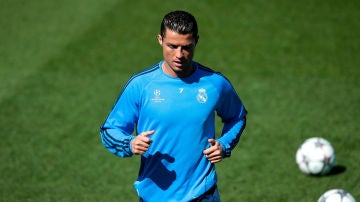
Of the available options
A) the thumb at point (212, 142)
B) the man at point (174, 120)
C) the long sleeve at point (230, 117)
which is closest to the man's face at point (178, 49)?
the man at point (174, 120)

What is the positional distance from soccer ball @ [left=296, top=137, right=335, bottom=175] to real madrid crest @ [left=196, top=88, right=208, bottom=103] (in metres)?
3.76

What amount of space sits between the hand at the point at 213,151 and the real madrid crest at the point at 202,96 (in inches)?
13.8

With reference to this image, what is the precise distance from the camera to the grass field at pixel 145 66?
8.44m

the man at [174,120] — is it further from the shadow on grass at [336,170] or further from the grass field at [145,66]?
the shadow on grass at [336,170]

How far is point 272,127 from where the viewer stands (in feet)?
32.2

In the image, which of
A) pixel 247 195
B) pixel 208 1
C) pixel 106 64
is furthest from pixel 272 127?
pixel 208 1

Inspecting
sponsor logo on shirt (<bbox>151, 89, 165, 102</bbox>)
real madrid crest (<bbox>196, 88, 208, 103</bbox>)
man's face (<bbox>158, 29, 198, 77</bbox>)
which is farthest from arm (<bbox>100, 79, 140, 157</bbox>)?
real madrid crest (<bbox>196, 88, 208, 103</bbox>)

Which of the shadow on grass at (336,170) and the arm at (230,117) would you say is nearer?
the arm at (230,117)

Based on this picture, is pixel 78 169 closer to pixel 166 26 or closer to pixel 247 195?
pixel 247 195

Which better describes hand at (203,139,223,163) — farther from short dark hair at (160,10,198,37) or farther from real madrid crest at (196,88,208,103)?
short dark hair at (160,10,198,37)

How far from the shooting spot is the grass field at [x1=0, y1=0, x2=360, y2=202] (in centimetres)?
844

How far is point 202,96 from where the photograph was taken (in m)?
5.07

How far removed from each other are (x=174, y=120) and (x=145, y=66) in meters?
7.15

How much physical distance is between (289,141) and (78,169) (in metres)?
3.07
